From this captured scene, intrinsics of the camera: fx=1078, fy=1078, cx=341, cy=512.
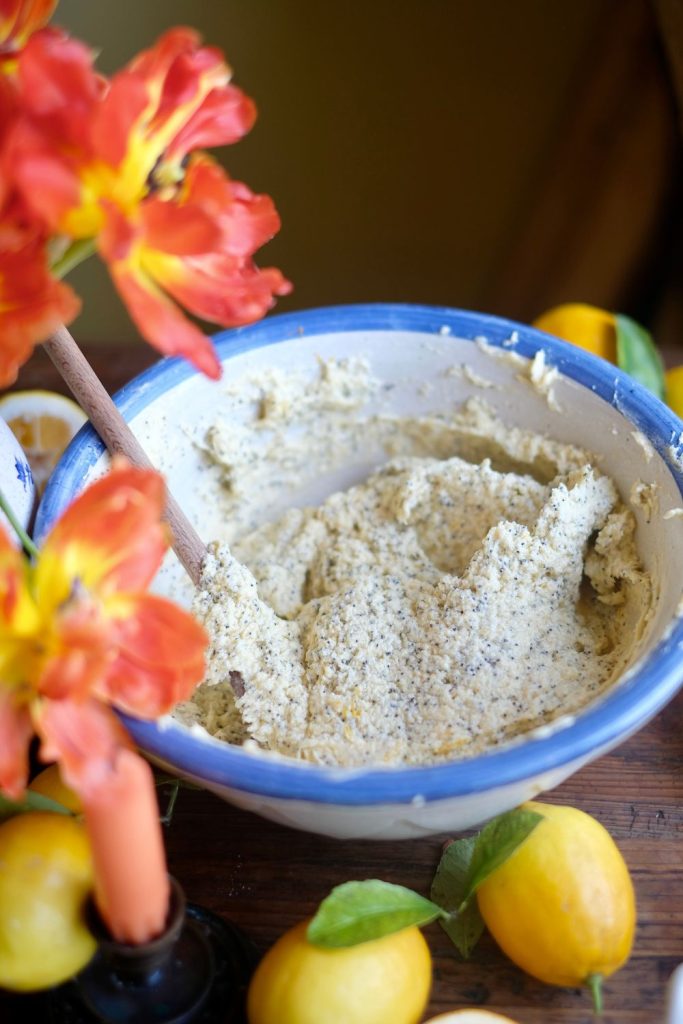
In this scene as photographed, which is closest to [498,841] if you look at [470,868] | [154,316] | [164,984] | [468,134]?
[470,868]

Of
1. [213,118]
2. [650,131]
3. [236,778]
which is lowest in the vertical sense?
[236,778]

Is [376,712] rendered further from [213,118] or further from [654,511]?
[213,118]

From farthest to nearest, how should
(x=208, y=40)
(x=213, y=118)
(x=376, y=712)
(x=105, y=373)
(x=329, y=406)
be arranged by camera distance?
1. (x=208, y=40)
2. (x=105, y=373)
3. (x=329, y=406)
4. (x=376, y=712)
5. (x=213, y=118)

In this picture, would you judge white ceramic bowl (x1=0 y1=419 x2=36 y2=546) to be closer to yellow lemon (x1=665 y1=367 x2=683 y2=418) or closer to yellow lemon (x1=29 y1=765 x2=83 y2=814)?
yellow lemon (x1=29 y1=765 x2=83 y2=814)

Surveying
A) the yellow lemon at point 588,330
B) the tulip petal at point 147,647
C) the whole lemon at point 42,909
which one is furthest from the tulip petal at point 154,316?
the yellow lemon at point 588,330

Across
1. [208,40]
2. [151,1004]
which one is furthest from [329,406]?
[208,40]
